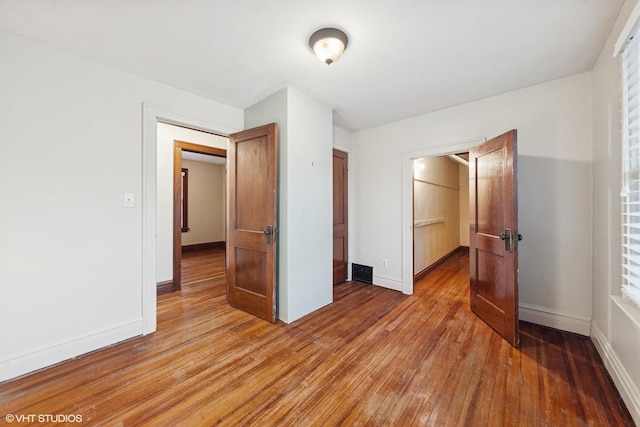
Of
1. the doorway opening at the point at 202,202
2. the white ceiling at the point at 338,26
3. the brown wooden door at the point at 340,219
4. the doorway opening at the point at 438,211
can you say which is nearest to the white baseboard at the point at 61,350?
the white ceiling at the point at 338,26

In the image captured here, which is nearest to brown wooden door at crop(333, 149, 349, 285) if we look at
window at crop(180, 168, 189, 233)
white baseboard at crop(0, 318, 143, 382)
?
white baseboard at crop(0, 318, 143, 382)

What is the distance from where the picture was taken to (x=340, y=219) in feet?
12.6

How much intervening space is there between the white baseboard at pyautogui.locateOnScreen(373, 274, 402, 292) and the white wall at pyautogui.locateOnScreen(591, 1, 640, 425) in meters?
1.88

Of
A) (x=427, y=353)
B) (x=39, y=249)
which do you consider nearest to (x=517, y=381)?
(x=427, y=353)

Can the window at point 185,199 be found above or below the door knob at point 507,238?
above

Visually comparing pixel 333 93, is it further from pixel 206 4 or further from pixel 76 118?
pixel 76 118

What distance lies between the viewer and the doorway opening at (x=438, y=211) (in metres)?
4.21

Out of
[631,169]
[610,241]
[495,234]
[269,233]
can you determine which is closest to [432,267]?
[495,234]

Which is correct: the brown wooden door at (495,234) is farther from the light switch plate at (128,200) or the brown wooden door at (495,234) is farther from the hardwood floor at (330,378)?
the light switch plate at (128,200)

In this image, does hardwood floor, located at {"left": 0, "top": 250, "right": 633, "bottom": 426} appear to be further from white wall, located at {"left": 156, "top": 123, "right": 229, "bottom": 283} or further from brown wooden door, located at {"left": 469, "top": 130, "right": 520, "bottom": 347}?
white wall, located at {"left": 156, "top": 123, "right": 229, "bottom": 283}

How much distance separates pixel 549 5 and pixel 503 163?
1.12 meters

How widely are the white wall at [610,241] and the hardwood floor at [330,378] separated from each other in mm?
155

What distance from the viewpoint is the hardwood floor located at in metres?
1.42

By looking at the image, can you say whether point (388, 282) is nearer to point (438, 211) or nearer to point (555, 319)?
point (555, 319)
